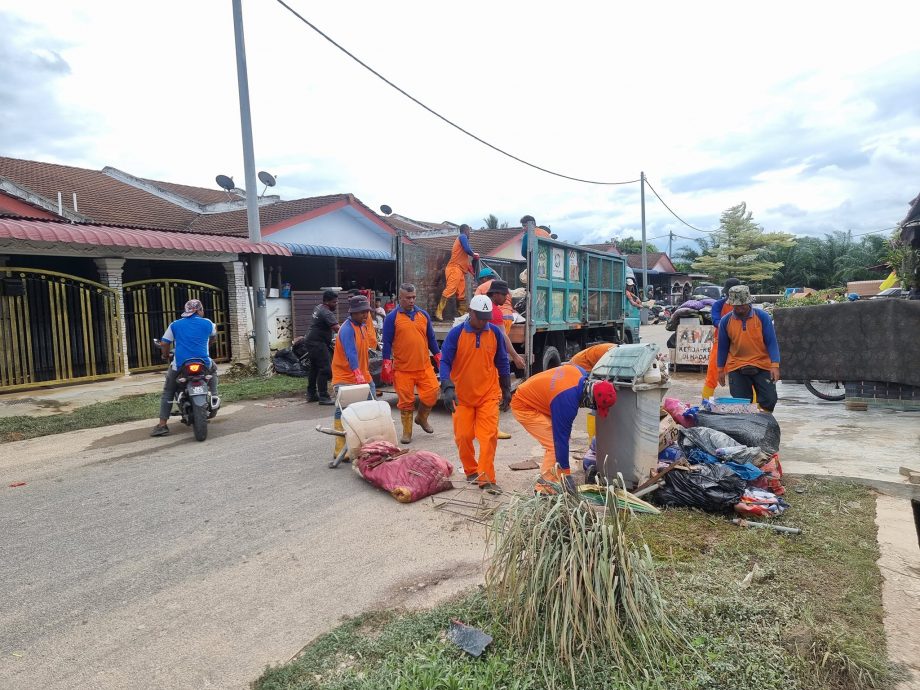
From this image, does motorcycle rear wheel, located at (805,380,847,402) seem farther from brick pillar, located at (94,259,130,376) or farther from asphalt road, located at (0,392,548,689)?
brick pillar, located at (94,259,130,376)

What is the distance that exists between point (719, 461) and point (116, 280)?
32.7ft

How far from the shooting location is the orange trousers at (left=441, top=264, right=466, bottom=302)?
351 inches

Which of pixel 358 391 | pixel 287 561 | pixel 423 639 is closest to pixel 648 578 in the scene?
pixel 423 639

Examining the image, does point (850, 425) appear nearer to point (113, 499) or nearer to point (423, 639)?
point (423, 639)

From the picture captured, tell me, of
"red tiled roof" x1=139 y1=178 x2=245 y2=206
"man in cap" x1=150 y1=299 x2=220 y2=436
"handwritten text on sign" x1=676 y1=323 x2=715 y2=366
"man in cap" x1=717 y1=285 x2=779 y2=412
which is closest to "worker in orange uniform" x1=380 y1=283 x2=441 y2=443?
"man in cap" x1=150 y1=299 x2=220 y2=436

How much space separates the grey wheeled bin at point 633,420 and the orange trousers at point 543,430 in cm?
37

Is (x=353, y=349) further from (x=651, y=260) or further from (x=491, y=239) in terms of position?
(x=651, y=260)

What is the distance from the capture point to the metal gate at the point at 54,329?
9250mm

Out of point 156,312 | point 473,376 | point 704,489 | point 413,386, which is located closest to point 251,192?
point 156,312

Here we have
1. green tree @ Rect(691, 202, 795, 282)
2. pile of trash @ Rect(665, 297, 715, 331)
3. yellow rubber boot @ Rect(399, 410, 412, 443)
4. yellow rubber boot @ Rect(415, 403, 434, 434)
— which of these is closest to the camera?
yellow rubber boot @ Rect(399, 410, 412, 443)

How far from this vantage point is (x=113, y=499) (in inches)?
187

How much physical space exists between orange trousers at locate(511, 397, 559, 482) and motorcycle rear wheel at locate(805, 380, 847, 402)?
5813 millimetres

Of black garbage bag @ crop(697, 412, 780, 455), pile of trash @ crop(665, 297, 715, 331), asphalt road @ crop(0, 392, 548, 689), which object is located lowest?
asphalt road @ crop(0, 392, 548, 689)

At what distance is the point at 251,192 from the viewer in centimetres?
1123
